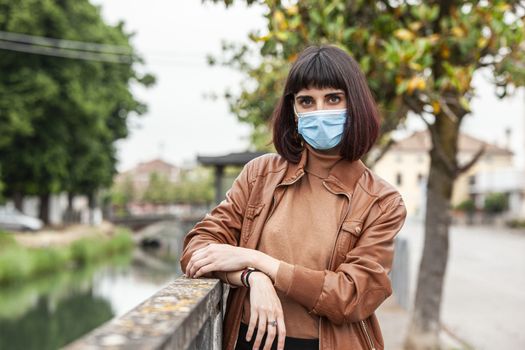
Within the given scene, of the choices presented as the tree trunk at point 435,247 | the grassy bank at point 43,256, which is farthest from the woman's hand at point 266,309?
the grassy bank at point 43,256

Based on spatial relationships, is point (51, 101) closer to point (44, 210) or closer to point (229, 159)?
point (44, 210)

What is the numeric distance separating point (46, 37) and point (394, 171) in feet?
55.7

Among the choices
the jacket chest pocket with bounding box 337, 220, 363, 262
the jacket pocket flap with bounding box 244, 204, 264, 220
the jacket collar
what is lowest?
the jacket chest pocket with bounding box 337, 220, 363, 262

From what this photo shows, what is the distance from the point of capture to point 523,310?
10.7 m

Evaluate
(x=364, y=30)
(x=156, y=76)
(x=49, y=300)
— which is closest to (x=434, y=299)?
(x=364, y=30)

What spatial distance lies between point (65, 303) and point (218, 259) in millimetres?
21065

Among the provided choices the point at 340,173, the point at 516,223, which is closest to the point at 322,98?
the point at 340,173

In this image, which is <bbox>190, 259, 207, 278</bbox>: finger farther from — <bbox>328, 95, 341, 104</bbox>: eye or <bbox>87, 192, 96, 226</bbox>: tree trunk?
<bbox>87, 192, 96, 226</bbox>: tree trunk

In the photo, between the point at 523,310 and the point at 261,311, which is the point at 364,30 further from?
the point at 523,310

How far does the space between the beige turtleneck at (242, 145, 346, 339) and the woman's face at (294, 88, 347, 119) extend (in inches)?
11.6

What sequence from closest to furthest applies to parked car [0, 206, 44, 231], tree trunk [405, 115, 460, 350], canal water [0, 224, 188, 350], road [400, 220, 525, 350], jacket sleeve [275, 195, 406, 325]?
jacket sleeve [275, 195, 406, 325], tree trunk [405, 115, 460, 350], road [400, 220, 525, 350], canal water [0, 224, 188, 350], parked car [0, 206, 44, 231]

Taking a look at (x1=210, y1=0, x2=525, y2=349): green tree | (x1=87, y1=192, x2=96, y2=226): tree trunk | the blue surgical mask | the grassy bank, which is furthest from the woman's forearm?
(x1=87, y1=192, x2=96, y2=226): tree trunk

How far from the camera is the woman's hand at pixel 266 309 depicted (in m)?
2.12

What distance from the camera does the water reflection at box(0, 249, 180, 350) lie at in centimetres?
1806
